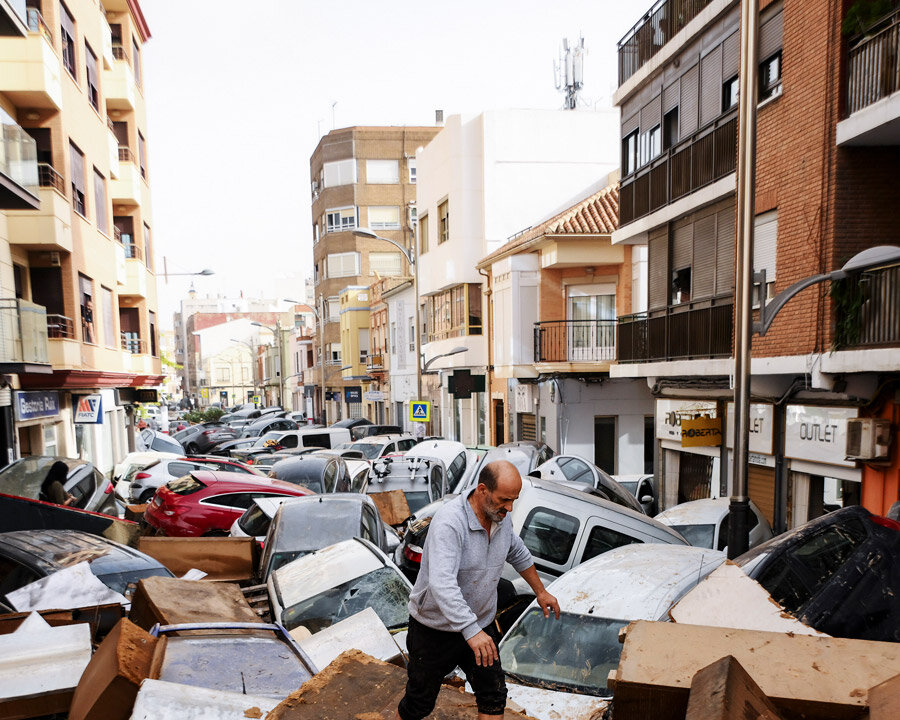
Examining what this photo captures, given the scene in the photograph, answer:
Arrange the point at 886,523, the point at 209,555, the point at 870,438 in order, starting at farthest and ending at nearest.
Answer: the point at 870,438 < the point at 209,555 < the point at 886,523

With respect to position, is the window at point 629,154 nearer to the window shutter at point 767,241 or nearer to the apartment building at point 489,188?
the window shutter at point 767,241

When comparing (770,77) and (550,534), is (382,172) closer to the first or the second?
(770,77)

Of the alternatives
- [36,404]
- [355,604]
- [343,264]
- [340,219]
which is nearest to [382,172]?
[340,219]

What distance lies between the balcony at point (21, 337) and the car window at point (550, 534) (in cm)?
1149

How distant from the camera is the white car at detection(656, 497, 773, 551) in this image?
31.1ft

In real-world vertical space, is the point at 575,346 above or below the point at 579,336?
below

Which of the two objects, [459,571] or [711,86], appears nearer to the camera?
[459,571]

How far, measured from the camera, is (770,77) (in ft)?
41.1

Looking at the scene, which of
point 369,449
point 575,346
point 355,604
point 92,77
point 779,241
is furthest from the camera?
point 92,77

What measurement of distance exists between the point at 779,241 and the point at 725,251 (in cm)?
165

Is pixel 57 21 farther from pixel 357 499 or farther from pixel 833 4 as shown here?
pixel 833 4

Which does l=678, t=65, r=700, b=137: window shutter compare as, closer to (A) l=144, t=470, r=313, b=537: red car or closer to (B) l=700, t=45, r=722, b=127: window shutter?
(B) l=700, t=45, r=722, b=127: window shutter

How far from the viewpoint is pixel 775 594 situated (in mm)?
4602

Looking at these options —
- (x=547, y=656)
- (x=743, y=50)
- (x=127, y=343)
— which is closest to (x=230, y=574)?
(x=547, y=656)
